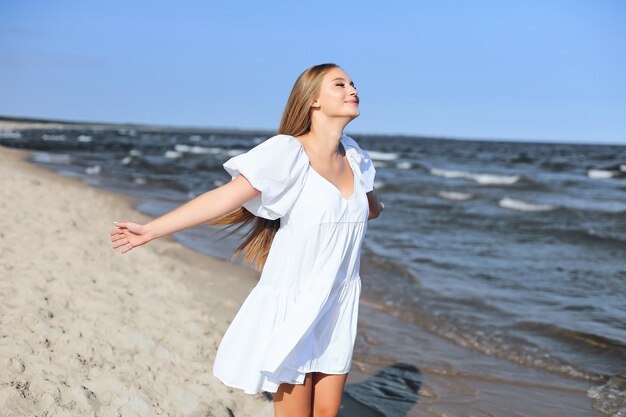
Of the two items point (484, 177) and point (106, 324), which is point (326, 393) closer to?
point (106, 324)

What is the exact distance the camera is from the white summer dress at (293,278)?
2596mm

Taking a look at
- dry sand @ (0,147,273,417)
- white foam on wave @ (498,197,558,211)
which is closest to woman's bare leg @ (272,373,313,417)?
dry sand @ (0,147,273,417)

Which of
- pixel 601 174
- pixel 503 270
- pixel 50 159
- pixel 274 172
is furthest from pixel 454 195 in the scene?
pixel 274 172

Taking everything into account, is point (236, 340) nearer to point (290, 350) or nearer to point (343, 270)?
point (290, 350)

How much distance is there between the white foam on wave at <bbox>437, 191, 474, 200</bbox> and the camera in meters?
18.8

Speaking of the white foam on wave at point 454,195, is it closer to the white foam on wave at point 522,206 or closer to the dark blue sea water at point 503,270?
the dark blue sea water at point 503,270

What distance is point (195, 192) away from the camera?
17750mm

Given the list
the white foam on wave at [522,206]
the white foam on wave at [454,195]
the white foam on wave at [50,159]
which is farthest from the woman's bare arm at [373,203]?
the white foam on wave at [50,159]

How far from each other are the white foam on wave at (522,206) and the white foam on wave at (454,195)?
113 cm

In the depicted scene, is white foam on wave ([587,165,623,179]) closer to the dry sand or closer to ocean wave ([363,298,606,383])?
ocean wave ([363,298,606,383])

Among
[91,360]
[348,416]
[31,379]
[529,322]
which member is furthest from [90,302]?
[529,322]

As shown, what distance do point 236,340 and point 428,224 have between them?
11.0 m

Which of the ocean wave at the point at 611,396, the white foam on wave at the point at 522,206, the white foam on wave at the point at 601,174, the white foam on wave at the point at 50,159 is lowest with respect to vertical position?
the white foam on wave at the point at 50,159

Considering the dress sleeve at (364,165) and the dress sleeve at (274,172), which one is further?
the dress sleeve at (364,165)
